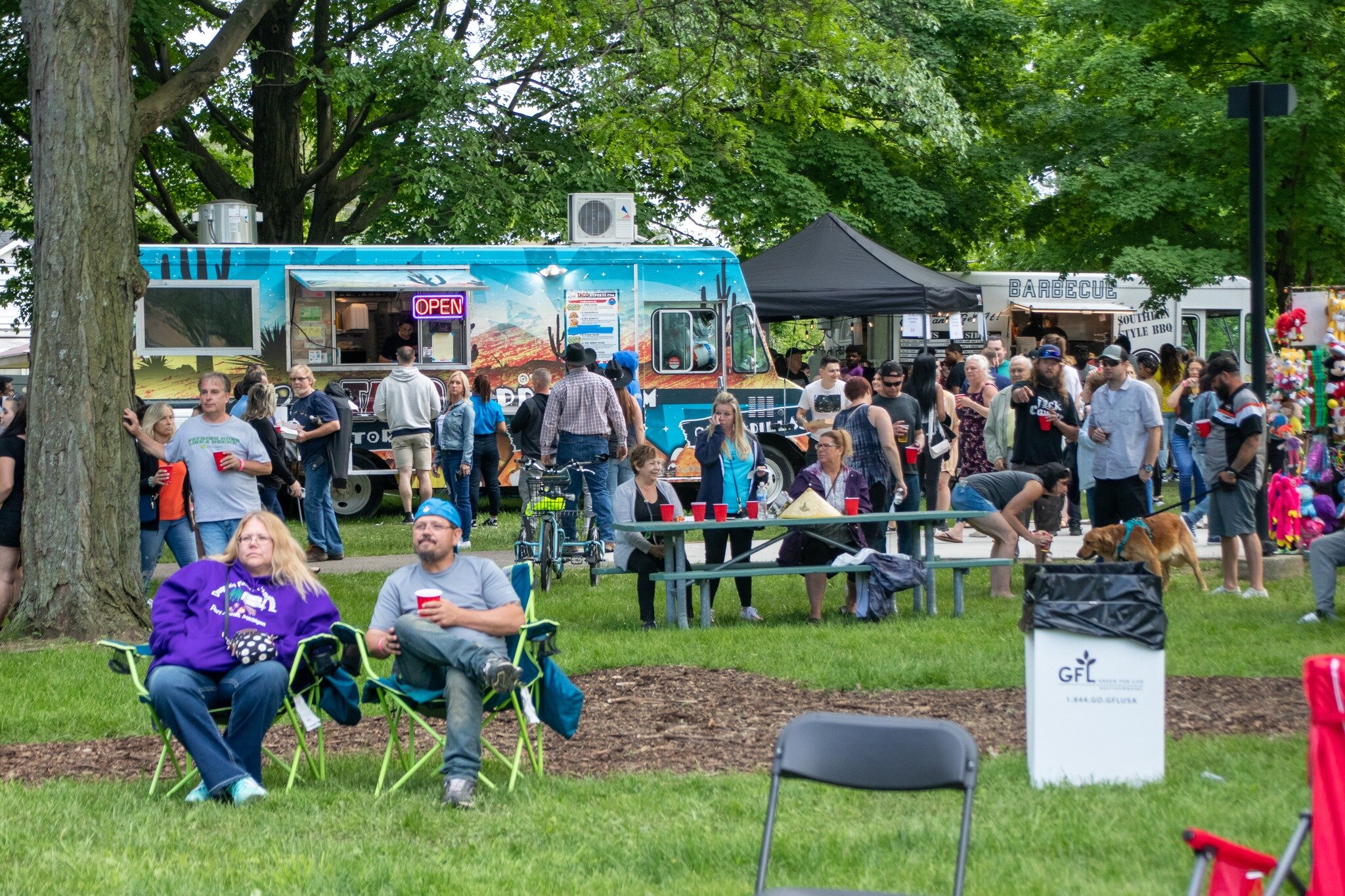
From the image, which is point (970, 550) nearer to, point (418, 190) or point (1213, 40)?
point (418, 190)

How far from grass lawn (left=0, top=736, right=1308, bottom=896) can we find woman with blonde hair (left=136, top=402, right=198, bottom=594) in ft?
16.0

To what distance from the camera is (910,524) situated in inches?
424

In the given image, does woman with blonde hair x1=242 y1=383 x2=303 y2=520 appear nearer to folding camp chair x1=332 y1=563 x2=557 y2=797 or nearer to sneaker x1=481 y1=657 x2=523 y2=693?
folding camp chair x1=332 y1=563 x2=557 y2=797

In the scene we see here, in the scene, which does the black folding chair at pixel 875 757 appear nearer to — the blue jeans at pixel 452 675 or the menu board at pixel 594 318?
the blue jeans at pixel 452 675

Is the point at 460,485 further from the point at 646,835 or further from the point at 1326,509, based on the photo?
the point at 646,835

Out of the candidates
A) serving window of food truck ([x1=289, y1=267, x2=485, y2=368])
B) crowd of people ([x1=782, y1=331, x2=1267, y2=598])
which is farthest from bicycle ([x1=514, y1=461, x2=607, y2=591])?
serving window of food truck ([x1=289, y1=267, x2=485, y2=368])

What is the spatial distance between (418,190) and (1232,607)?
12.2m

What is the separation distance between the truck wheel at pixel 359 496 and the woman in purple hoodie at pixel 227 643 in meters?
10.8

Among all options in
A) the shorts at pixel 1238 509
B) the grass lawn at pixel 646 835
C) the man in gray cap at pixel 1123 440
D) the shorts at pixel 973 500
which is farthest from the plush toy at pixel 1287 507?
the grass lawn at pixel 646 835

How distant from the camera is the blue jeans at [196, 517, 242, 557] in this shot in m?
10.2

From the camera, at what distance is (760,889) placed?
3863 millimetres

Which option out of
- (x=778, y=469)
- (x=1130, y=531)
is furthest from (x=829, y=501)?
(x=778, y=469)

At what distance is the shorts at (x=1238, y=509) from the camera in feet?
34.2

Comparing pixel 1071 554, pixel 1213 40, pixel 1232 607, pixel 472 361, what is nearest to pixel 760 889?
pixel 1232 607
